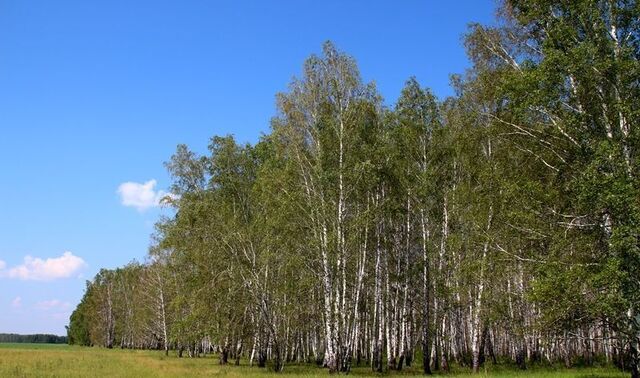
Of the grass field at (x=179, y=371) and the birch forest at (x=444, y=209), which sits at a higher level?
the birch forest at (x=444, y=209)

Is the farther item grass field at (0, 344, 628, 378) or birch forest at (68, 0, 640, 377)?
grass field at (0, 344, 628, 378)

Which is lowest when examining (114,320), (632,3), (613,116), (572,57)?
(114,320)

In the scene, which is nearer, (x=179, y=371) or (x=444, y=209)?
(x=179, y=371)

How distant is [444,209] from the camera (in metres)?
35.2

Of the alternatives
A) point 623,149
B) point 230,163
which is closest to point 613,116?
point 623,149

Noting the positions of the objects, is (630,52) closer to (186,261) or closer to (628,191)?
(628,191)

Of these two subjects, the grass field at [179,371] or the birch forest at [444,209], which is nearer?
the birch forest at [444,209]

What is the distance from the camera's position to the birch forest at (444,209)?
69.4 feet

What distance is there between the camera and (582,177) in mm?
20297

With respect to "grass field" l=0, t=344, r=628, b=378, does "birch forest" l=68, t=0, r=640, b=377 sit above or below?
above

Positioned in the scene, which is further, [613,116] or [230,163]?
[230,163]

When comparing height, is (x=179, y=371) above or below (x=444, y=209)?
below

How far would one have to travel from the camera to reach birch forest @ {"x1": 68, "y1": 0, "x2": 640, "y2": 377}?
21.2 m

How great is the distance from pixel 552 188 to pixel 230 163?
2494 centimetres
